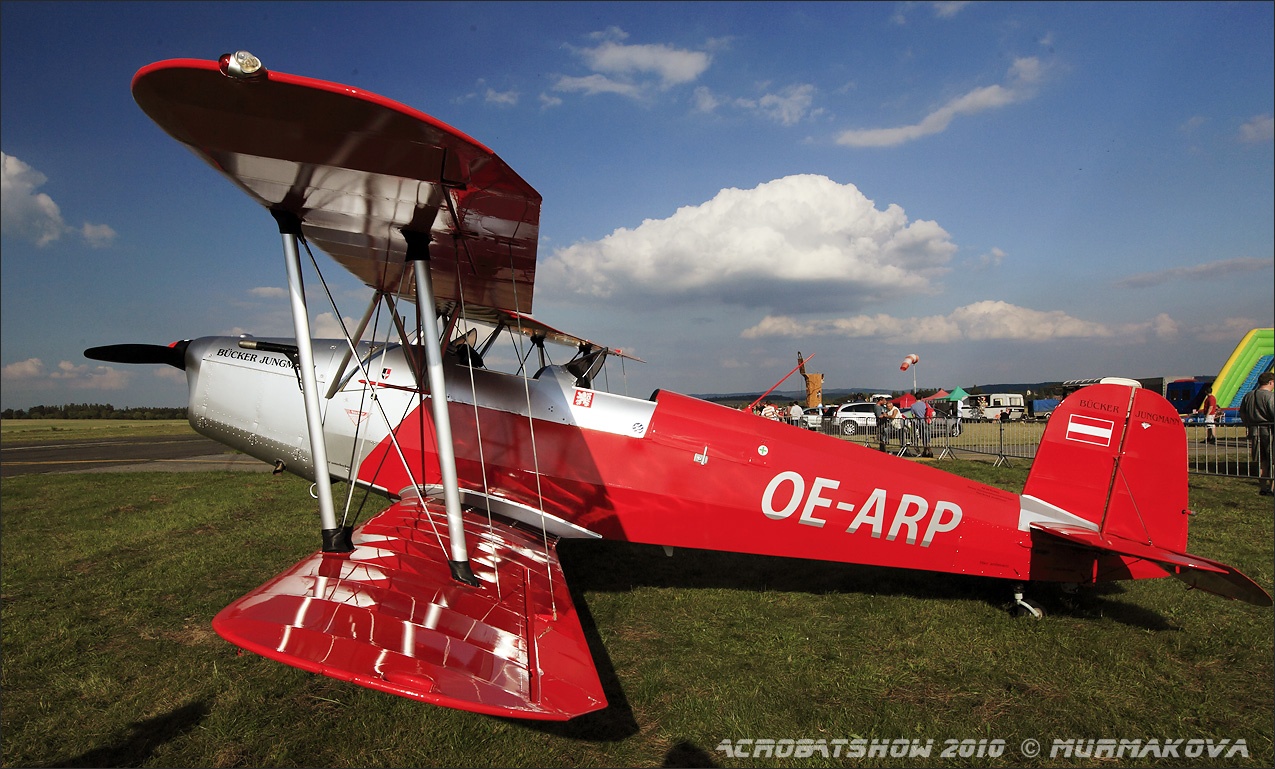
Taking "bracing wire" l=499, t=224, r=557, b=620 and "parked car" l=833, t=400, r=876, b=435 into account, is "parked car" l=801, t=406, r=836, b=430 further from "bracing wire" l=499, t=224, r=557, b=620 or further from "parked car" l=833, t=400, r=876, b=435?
"bracing wire" l=499, t=224, r=557, b=620

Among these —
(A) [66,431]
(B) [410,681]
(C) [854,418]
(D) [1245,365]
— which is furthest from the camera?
(A) [66,431]

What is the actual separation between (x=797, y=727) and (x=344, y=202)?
3784 millimetres

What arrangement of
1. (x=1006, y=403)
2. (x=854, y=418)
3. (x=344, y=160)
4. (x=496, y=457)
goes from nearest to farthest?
(x=344, y=160)
(x=496, y=457)
(x=854, y=418)
(x=1006, y=403)

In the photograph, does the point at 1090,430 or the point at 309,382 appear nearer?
the point at 309,382

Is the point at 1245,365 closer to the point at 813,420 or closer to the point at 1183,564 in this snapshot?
the point at 813,420

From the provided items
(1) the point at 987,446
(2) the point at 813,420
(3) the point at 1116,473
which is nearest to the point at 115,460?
(3) the point at 1116,473

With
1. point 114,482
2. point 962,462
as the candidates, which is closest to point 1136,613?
point 962,462

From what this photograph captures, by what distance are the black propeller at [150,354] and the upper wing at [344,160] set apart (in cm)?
277

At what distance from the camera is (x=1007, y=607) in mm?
4746

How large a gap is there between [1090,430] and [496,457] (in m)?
4.64

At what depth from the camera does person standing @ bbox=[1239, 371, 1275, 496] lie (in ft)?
33.8

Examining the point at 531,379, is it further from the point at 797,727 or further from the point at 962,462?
the point at 962,462

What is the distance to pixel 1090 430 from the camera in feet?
15.3

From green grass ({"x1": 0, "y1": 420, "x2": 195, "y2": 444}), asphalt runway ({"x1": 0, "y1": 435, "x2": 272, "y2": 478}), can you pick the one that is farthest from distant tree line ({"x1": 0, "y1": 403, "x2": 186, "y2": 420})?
asphalt runway ({"x1": 0, "y1": 435, "x2": 272, "y2": 478})
